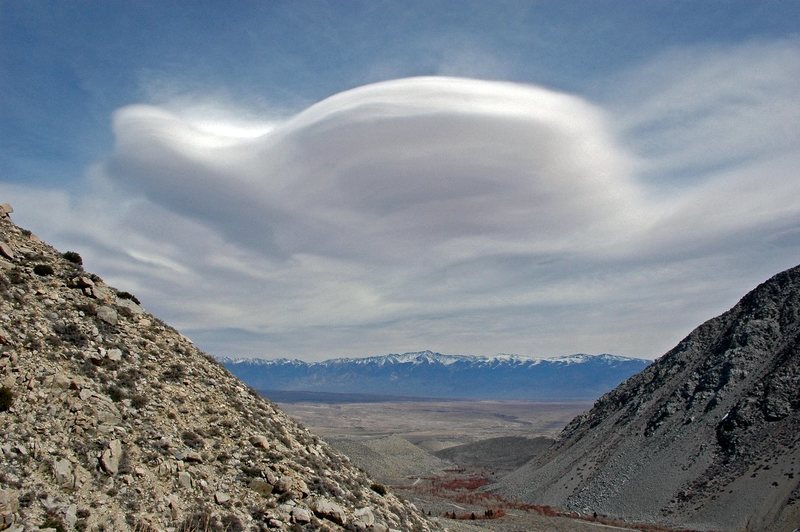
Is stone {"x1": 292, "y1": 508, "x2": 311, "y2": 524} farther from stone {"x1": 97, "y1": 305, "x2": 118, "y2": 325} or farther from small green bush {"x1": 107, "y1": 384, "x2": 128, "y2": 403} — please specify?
stone {"x1": 97, "y1": 305, "x2": 118, "y2": 325}

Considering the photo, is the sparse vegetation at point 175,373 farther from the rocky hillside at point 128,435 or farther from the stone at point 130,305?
the stone at point 130,305

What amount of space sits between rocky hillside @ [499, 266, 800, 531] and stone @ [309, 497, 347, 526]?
1667 inches

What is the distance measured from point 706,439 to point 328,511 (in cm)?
5746

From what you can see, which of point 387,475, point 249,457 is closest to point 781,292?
point 387,475

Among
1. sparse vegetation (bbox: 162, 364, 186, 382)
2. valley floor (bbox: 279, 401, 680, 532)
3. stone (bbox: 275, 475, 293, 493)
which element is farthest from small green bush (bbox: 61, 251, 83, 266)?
valley floor (bbox: 279, 401, 680, 532)

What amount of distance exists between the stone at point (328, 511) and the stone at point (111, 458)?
23.3 ft

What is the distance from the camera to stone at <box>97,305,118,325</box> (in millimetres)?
23891

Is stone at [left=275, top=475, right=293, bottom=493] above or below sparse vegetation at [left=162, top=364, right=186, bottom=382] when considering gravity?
below

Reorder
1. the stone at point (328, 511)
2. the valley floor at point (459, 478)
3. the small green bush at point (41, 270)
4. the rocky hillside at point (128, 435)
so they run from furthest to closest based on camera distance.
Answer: the valley floor at point (459, 478) < the small green bush at point (41, 270) < the stone at point (328, 511) < the rocky hillside at point (128, 435)

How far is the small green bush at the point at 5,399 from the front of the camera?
1689 centimetres

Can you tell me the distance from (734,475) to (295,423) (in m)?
48.5

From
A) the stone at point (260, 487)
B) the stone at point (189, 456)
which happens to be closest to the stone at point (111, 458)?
the stone at point (189, 456)

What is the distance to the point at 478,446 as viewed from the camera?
146m

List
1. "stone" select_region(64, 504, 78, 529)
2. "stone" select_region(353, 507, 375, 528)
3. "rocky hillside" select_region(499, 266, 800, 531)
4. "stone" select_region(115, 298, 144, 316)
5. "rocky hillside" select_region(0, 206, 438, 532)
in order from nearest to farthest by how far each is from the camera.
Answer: "stone" select_region(64, 504, 78, 529), "rocky hillside" select_region(0, 206, 438, 532), "stone" select_region(353, 507, 375, 528), "stone" select_region(115, 298, 144, 316), "rocky hillside" select_region(499, 266, 800, 531)
